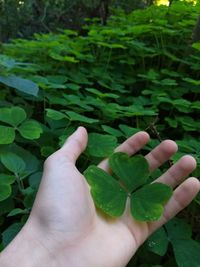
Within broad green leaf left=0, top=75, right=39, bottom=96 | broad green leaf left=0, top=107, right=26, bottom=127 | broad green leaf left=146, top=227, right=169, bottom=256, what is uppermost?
broad green leaf left=0, top=75, right=39, bottom=96

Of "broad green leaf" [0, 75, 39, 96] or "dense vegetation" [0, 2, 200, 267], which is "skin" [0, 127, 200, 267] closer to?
"dense vegetation" [0, 2, 200, 267]

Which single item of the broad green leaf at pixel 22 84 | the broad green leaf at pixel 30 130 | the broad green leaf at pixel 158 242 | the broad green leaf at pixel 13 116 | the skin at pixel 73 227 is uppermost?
the broad green leaf at pixel 22 84

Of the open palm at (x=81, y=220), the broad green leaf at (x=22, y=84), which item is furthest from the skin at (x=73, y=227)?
the broad green leaf at (x=22, y=84)

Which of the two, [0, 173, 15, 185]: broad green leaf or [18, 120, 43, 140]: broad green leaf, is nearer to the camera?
[0, 173, 15, 185]: broad green leaf

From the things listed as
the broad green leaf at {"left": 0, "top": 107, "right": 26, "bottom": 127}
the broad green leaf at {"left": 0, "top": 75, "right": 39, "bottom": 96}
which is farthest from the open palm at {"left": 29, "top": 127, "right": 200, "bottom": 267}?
the broad green leaf at {"left": 0, "top": 75, "right": 39, "bottom": 96}

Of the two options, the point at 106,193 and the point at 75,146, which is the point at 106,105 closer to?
the point at 75,146

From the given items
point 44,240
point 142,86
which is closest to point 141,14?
point 142,86

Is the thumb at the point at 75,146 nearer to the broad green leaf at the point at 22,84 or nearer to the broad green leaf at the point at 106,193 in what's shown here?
the broad green leaf at the point at 106,193
